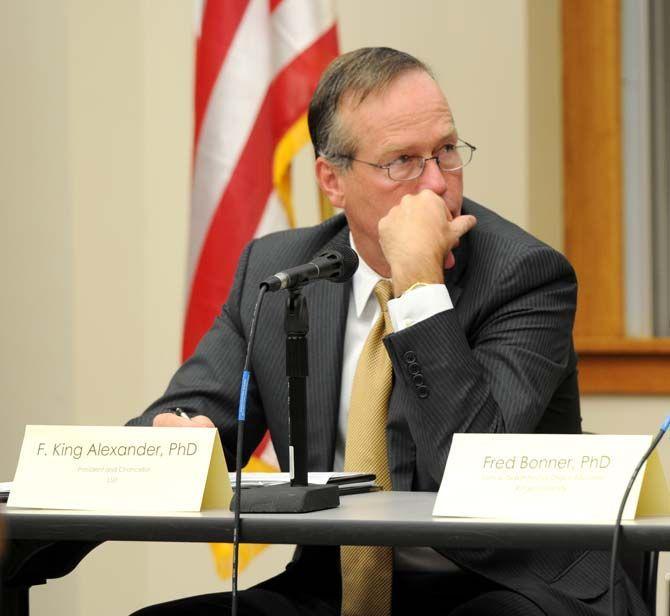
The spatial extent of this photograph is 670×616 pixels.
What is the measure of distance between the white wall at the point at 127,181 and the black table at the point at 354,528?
224cm

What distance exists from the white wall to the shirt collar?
1538mm

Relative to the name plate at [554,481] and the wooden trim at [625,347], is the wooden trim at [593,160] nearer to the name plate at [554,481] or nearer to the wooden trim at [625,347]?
the wooden trim at [625,347]

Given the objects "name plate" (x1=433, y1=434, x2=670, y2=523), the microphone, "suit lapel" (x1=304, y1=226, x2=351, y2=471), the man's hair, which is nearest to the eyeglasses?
the man's hair

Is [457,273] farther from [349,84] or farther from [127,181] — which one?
[127,181]

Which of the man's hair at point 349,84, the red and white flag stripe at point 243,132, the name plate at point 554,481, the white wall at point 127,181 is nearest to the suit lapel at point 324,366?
the man's hair at point 349,84

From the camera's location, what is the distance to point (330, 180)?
2527 mm

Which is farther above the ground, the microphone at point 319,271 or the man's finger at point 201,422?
the microphone at point 319,271

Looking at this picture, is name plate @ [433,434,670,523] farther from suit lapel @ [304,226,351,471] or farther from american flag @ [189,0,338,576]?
american flag @ [189,0,338,576]

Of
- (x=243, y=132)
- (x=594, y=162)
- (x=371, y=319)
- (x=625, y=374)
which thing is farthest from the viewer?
(x=594, y=162)

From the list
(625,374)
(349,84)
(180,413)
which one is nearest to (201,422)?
(180,413)

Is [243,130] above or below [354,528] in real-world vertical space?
above

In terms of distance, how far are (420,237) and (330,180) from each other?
42 centimetres

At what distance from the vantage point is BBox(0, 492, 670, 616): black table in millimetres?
1404

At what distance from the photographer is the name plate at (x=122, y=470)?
1.65m
